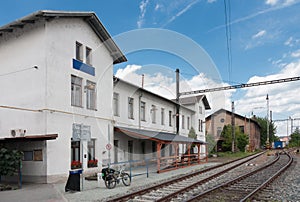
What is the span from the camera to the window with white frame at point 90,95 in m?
15.8

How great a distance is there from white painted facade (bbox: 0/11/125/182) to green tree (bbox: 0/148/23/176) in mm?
1404

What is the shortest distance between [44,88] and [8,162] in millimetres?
3543

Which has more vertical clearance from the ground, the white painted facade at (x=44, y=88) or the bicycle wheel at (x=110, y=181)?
the white painted facade at (x=44, y=88)

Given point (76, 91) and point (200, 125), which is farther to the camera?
point (200, 125)

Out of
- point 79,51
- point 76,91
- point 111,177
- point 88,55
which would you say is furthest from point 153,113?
point 111,177

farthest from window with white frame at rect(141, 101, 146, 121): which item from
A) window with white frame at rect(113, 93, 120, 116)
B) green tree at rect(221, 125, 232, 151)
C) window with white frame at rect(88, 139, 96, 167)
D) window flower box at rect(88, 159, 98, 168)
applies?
green tree at rect(221, 125, 232, 151)

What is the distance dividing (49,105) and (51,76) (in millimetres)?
1347

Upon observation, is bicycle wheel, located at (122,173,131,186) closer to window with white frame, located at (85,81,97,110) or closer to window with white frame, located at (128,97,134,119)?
window with white frame, located at (85,81,97,110)

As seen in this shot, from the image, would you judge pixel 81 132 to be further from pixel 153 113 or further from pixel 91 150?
pixel 153 113

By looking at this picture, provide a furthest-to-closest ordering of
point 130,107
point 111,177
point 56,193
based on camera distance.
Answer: point 130,107 → point 111,177 → point 56,193

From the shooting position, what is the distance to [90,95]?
16281 mm

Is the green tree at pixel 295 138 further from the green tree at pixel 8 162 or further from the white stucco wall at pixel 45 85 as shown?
the green tree at pixel 8 162

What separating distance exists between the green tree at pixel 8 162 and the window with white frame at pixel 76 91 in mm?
4126

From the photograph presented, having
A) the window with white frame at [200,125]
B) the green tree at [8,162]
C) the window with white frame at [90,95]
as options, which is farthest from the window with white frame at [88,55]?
the window with white frame at [200,125]
